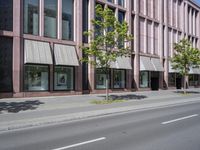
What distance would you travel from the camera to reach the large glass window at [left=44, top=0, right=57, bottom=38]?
2878cm

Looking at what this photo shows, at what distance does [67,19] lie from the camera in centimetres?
3105

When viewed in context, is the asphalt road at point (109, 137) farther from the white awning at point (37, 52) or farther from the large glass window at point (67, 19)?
the large glass window at point (67, 19)

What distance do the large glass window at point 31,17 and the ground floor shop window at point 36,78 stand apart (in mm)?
3364

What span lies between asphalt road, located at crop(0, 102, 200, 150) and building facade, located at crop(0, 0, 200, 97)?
14902 mm

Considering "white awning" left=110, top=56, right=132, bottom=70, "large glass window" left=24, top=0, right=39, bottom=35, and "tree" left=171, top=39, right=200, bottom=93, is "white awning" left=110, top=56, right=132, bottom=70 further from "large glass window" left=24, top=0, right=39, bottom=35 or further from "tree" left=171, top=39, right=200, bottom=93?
"large glass window" left=24, top=0, right=39, bottom=35

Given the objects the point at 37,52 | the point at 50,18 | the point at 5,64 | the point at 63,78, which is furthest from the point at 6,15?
the point at 63,78

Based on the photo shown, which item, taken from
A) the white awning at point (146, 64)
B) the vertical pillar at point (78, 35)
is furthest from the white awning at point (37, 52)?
the white awning at point (146, 64)

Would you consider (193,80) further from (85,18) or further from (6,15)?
(6,15)

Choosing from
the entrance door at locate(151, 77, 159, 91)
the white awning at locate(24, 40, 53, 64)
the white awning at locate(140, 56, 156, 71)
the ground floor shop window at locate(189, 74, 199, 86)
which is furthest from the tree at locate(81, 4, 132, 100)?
the ground floor shop window at locate(189, 74, 199, 86)

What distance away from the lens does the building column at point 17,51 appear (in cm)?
2547

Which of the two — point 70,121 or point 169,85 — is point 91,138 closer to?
point 70,121

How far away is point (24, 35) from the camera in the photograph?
26.5m

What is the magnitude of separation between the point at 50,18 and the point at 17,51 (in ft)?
18.4

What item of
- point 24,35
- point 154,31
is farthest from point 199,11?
point 24,35
